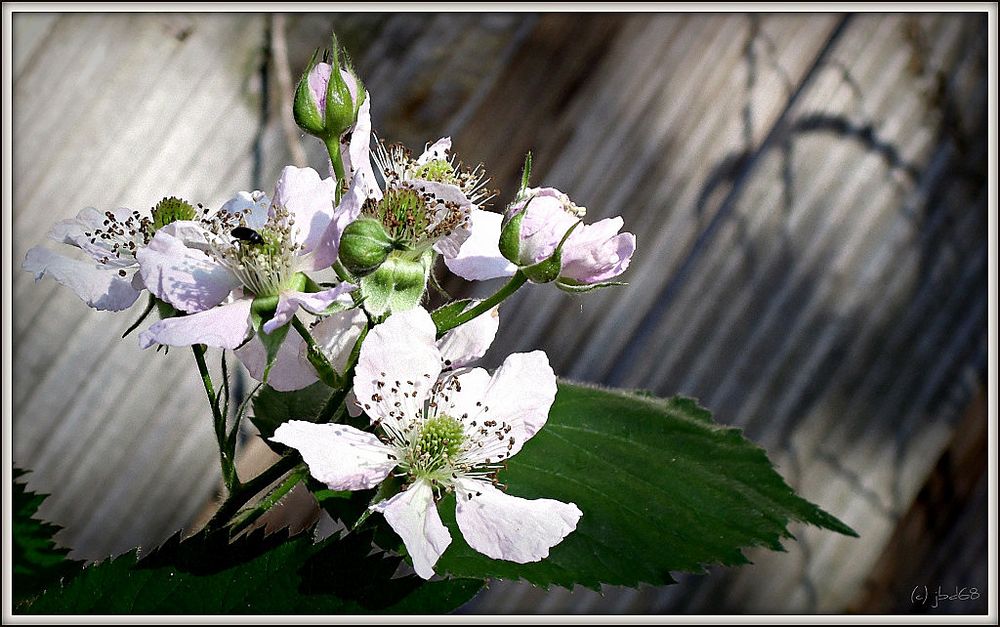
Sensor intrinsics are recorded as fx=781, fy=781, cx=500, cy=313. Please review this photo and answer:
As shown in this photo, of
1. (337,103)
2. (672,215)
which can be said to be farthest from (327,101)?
(672,215)

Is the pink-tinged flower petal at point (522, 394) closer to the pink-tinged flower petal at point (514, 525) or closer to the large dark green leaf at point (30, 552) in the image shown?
the pink-tinged flower petal at point (514, 525)

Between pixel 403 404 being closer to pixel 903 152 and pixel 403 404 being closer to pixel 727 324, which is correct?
pixel 727 324

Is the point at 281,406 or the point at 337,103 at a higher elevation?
the point at 337,103

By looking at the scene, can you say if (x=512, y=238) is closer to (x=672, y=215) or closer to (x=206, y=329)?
(x=206, y=329)

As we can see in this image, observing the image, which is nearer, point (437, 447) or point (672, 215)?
point (437, 447)

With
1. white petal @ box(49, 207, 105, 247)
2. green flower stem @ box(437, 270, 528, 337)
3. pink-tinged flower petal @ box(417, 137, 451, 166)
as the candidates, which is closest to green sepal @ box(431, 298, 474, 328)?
green flower stem @ box(437, 270, 528, 337)

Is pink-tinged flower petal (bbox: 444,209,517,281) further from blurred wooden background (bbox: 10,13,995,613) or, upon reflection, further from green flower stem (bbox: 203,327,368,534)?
blurred wooden background (bbox: 10,13,995,613)
